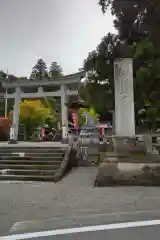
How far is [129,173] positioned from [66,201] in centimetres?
267

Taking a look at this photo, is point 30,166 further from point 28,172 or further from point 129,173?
point 129,173

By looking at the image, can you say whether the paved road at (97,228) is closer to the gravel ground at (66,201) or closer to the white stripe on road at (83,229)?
the white stripe on road at (83,229)

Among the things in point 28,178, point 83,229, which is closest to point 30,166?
point 28,178

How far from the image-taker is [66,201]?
7.68m

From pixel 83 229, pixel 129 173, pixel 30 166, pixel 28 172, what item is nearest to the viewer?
pixel 83 229

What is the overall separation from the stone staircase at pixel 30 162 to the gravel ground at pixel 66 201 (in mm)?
1942

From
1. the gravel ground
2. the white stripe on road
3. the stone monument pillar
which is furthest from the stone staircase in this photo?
the white stripe on road

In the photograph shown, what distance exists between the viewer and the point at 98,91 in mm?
19547

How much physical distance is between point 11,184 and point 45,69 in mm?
74769

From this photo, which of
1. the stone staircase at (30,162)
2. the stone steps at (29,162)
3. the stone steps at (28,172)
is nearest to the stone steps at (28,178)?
the stone staircase at (30,162)

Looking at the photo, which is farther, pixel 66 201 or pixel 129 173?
pixel 129 173

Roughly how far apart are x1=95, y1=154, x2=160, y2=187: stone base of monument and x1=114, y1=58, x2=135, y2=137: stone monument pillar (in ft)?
4.97

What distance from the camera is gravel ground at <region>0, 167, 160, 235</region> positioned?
6.48 m

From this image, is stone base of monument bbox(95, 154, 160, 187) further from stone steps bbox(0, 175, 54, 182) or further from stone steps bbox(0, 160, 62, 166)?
stone steps bbox(0, 160, 62, 166)
